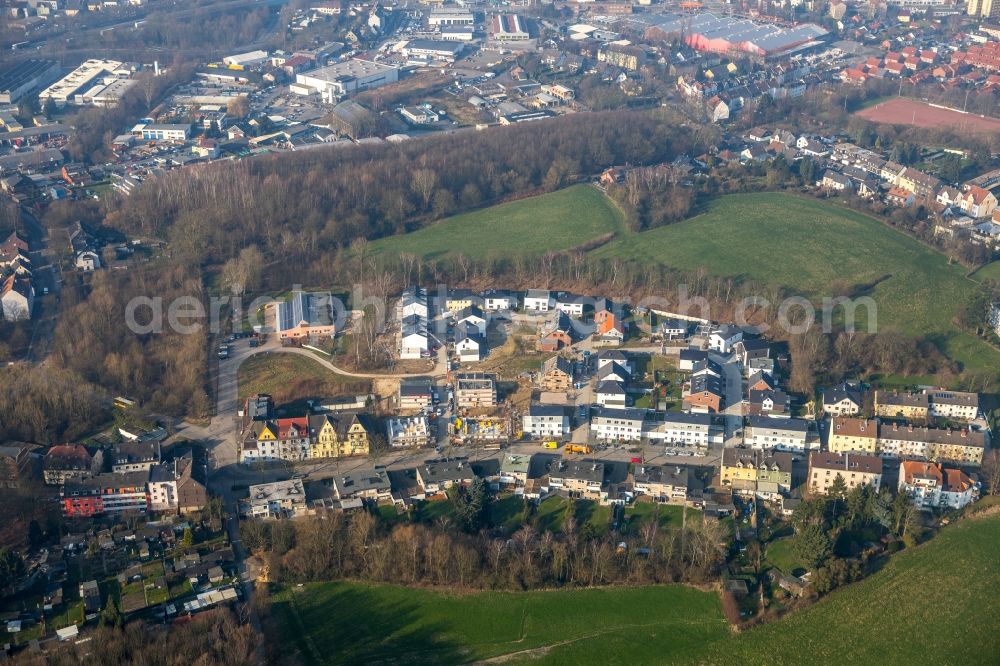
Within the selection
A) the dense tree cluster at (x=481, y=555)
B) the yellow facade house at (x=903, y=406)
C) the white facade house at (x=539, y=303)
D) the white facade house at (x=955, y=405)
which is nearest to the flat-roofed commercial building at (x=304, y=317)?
the white facade house at (x=539, y=303)

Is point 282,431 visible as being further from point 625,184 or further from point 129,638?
point 625,184

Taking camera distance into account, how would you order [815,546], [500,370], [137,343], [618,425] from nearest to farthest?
1. [815,546]
2. [618,425]
3. [500,370]
4. [137,343]

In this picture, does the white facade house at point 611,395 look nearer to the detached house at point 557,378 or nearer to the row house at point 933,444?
the detached house at point 557,378

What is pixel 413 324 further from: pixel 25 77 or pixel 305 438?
pixel 25 77

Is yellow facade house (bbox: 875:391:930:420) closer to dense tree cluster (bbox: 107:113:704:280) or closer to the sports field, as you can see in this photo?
the sports field

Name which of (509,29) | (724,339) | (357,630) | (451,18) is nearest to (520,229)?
(724,339)

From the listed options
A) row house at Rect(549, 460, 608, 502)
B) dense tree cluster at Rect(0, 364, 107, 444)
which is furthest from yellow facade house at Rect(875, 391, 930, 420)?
dense tree cluster at Rect(0, 364, 107, 444)

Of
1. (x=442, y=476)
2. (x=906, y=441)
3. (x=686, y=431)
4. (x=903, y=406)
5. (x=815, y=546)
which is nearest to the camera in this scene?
(x=815, y=546)

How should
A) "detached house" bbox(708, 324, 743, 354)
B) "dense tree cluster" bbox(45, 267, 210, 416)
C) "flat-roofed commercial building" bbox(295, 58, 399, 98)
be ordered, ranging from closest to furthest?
"dense tree cluster" bbox(45, 267, 210, 416)
"detached house" bbox(708, 324, 743, 354)
"flat-roofed commercial building" bbox(295, 58, 399, 98)
